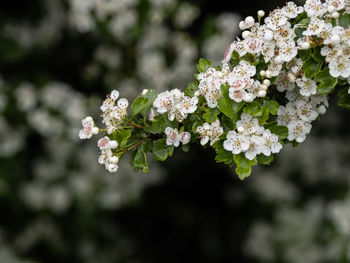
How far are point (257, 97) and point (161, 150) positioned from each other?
36cm

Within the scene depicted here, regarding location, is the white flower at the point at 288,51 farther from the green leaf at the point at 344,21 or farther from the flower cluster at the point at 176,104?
the flower cluster at the point at 176,104

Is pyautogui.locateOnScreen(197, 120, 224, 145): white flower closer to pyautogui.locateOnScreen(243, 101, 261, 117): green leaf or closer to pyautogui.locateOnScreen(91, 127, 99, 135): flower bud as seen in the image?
pyautogui.locateOnScreen(243, 101, 261, 117): green leaf

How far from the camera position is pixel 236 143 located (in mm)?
1447

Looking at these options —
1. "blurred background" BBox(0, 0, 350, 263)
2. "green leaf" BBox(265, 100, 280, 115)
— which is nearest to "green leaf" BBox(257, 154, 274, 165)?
"green leaf" BBox(265, 100, 280, 115)

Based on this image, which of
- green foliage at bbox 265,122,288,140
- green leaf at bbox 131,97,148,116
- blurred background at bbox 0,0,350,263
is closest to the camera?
green foliage at bbox 265,122,288,140

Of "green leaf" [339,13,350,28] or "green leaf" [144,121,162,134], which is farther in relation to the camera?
"green leaf" [144,121,162,134]

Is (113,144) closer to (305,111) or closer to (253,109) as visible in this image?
(253,109)

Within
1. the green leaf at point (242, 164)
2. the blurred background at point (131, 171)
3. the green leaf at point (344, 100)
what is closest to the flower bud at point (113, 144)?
the green leaf at point (242, 164)

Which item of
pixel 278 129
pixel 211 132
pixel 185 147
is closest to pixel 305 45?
pixel 278 129

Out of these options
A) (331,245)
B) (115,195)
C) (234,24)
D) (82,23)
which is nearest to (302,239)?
(331,245)

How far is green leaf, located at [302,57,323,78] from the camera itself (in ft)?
4.70

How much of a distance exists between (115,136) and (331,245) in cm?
303

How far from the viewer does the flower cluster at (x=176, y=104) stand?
1.54 metres

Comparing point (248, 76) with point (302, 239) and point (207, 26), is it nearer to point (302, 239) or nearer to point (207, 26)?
point (207, 26)
